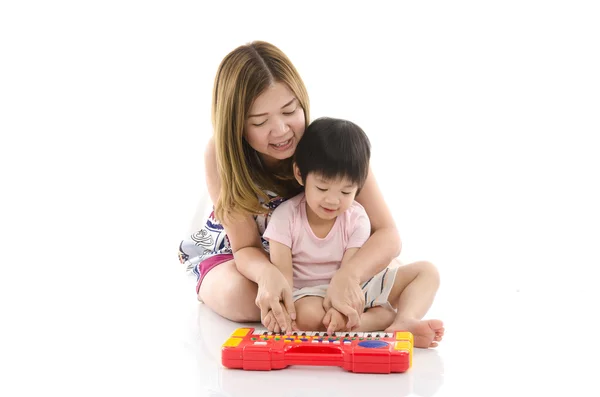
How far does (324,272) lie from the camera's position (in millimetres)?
1612

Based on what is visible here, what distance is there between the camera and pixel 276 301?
147 cm

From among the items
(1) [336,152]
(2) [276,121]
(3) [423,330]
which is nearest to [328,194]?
(1) [336,152]

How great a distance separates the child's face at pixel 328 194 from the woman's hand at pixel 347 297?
0.41ft

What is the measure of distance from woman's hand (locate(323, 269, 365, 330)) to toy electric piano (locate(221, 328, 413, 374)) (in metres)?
0.07

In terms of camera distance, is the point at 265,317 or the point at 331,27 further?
the point at 331,27

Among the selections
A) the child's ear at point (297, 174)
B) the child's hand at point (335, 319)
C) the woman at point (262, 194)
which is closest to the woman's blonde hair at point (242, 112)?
the woman at point (262, 194)

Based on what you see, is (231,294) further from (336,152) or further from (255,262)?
(336,152)

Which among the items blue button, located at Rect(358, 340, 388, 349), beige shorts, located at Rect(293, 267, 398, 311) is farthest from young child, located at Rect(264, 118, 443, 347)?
blue button, located at Rect(358, 340, 388, 349)

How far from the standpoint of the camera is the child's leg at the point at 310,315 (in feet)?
4.93

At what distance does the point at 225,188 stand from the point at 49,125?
3.36 ft

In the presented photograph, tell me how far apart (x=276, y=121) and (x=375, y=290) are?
39 centimetres

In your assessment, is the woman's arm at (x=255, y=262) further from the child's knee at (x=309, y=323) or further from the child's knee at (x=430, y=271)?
the child's knee at (x=430, y=271)

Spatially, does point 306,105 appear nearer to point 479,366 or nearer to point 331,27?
point 479,366

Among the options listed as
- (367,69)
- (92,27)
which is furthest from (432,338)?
(92,27)
